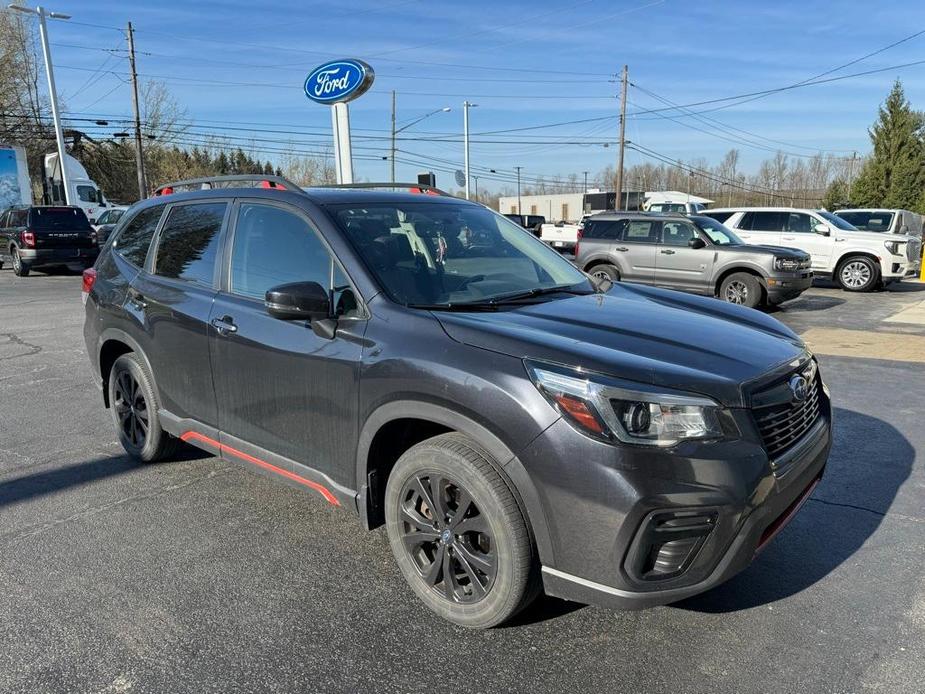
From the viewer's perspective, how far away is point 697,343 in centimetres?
279

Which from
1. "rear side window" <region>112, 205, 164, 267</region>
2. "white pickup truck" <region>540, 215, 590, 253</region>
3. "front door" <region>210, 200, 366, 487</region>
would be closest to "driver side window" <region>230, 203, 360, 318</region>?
"front door" <region>210, 200, 366, 487</region>

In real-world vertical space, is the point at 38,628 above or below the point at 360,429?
below

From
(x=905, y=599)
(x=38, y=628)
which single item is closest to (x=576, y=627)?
(x=905, y=599)

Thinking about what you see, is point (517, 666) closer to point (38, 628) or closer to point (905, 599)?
point (905, 599)

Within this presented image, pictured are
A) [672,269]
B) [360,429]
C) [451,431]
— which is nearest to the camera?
[451,431]

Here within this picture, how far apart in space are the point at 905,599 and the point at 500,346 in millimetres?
2134

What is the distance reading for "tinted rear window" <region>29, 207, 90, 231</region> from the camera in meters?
18.3

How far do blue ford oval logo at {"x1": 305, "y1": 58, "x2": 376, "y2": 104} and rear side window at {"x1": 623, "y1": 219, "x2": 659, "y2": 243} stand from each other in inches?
259

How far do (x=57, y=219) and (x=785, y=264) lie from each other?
1806cm

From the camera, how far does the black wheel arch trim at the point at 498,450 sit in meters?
2.43

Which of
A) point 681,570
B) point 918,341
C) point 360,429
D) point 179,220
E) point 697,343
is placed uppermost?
point 179,220

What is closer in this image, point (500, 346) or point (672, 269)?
point (500, 346)

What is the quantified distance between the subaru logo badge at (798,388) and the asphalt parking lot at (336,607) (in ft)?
2.98

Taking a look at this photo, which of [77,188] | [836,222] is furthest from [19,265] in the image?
[836,222]
